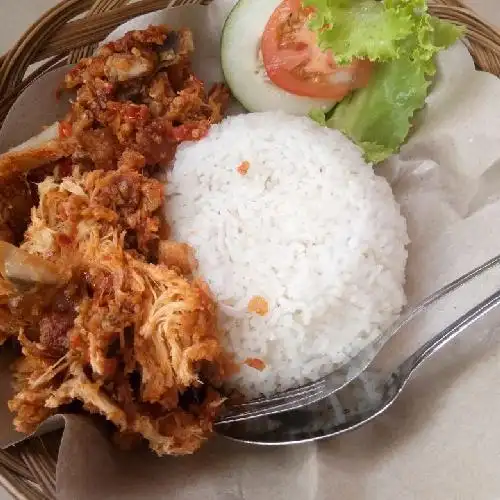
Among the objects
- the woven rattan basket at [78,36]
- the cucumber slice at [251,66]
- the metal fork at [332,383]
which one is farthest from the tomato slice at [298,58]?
the metal fork at [332,383]

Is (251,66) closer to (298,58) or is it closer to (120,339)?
(298,58)

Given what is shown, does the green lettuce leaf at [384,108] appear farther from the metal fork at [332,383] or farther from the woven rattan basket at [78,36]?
the metal fork at [332,383]

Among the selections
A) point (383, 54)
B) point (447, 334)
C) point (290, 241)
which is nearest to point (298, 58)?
point (383, 54)

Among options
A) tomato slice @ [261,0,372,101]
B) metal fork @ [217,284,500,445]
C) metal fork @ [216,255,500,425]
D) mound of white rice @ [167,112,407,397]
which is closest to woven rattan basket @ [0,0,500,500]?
tomato slice @ [261,0,372,101]

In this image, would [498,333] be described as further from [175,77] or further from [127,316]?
[175,77]

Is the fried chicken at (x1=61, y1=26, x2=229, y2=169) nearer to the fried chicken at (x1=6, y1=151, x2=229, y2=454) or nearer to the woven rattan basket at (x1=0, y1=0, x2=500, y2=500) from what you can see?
the woven rattan basket at (x1=0, y1=0, x2=500, y2=500)
